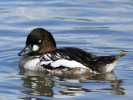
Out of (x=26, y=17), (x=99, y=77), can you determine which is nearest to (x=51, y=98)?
(x=99, y=77)

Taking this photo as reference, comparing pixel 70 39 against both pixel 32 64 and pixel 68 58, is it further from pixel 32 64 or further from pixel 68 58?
pixel 68 58

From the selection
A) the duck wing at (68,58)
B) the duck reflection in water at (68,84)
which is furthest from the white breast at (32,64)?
the duck wing at (68,58)

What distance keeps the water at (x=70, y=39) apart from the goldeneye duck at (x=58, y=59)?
0.76 ft

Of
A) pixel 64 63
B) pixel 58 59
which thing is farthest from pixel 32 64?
pixel 64 63

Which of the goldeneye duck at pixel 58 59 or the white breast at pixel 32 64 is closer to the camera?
the goldeneye duck at pixel 58 59

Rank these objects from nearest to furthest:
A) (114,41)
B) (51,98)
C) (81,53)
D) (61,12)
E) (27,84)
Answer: (51,98), (27,84), (81,53), (114,41), (61,12)

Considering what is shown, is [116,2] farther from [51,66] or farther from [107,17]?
[51,66]

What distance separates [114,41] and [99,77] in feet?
11.1

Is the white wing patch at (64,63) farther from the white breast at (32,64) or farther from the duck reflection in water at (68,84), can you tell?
the white breast at (32,64)

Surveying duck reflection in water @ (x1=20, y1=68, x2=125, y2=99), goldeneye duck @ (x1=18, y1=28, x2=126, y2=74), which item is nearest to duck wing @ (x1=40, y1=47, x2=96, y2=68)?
goldeneye duck @ (x1=18, y1=28, x2=126, y2=74)

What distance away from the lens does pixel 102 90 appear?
9.93 metres

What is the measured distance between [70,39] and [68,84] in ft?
13.8

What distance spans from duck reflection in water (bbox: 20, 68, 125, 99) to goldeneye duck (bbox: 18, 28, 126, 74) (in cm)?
19

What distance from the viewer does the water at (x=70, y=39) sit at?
995 centimetres
